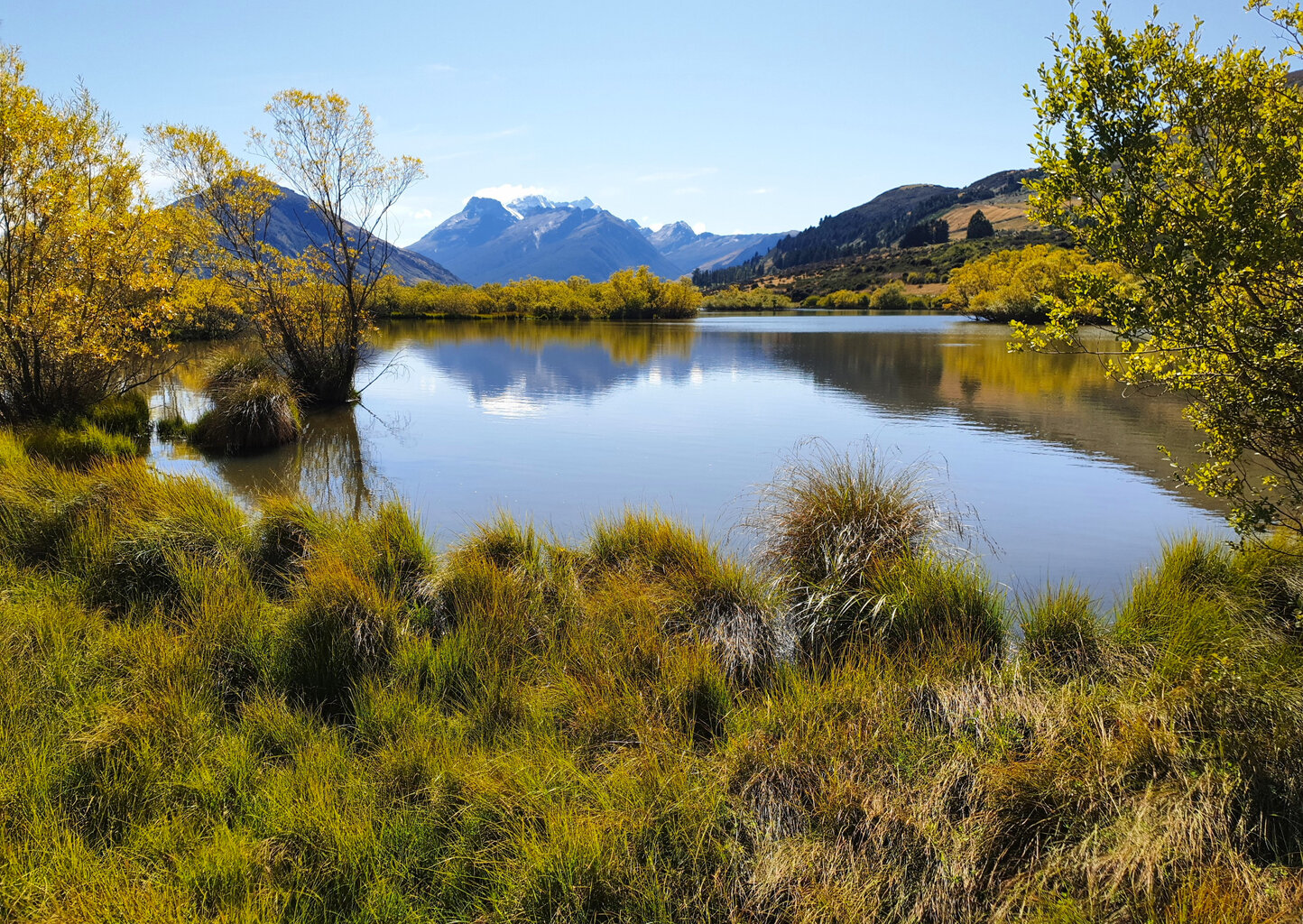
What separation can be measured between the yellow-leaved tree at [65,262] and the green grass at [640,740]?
5.78 m

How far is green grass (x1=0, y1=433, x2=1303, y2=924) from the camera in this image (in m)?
2.35

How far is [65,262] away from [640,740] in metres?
10.9

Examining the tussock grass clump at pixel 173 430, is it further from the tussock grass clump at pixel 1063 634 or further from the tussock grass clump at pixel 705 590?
the tussock grass clump at pixel 1063 634

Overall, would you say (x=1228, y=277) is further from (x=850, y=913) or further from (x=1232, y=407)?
(x=850, y=913)

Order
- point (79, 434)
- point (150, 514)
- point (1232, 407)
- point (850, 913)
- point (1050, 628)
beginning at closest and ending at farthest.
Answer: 1. point (850, 913)
2. point (1232, 407)
3. point (1050, 628)
4. point (150, 514)
5. point (79, 434)

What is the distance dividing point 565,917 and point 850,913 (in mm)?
927

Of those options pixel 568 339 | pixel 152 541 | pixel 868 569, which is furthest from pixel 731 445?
pixel 568 339

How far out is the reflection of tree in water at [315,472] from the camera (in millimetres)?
9062

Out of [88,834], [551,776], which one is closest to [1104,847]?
[551,776]

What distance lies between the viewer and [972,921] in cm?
227

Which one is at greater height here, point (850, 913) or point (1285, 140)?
point (1285, 140)

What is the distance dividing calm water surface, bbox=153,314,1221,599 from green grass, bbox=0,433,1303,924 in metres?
2.02

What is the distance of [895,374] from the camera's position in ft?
72.8

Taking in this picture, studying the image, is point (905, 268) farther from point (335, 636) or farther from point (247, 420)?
point (335, 636)
